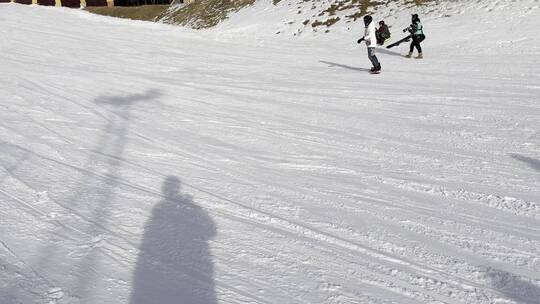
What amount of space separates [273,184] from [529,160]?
333 centimetres

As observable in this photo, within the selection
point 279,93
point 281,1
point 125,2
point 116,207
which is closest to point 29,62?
point 279,93

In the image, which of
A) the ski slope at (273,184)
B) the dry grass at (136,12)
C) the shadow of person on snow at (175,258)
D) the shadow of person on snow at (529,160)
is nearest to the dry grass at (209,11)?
the dry grass at (136,12)

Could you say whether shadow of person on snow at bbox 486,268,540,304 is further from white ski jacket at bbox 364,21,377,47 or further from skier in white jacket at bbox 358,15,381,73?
white ski jacket at bbox 364,21,377,47

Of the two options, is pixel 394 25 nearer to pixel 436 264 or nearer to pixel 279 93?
pixel 279 93

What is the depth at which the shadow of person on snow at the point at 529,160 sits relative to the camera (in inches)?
239

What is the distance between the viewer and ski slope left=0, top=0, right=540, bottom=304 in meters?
3.82

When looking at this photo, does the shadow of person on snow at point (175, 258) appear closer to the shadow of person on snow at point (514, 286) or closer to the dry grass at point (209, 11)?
the shadow of person on snow at point (514, 286)

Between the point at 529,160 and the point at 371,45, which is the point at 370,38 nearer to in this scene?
the point at 371,45

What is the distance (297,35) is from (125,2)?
70.9 ft

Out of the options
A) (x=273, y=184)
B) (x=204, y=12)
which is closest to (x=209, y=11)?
(x=204, y=12)

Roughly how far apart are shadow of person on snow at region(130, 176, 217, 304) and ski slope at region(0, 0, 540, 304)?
2 cm

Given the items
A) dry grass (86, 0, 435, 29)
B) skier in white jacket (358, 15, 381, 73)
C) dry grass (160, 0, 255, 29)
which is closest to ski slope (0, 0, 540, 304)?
skier in white jacket (358, 15, 381, 73)

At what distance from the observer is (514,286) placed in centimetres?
368

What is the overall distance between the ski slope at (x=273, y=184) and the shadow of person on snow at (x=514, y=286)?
15 mm
